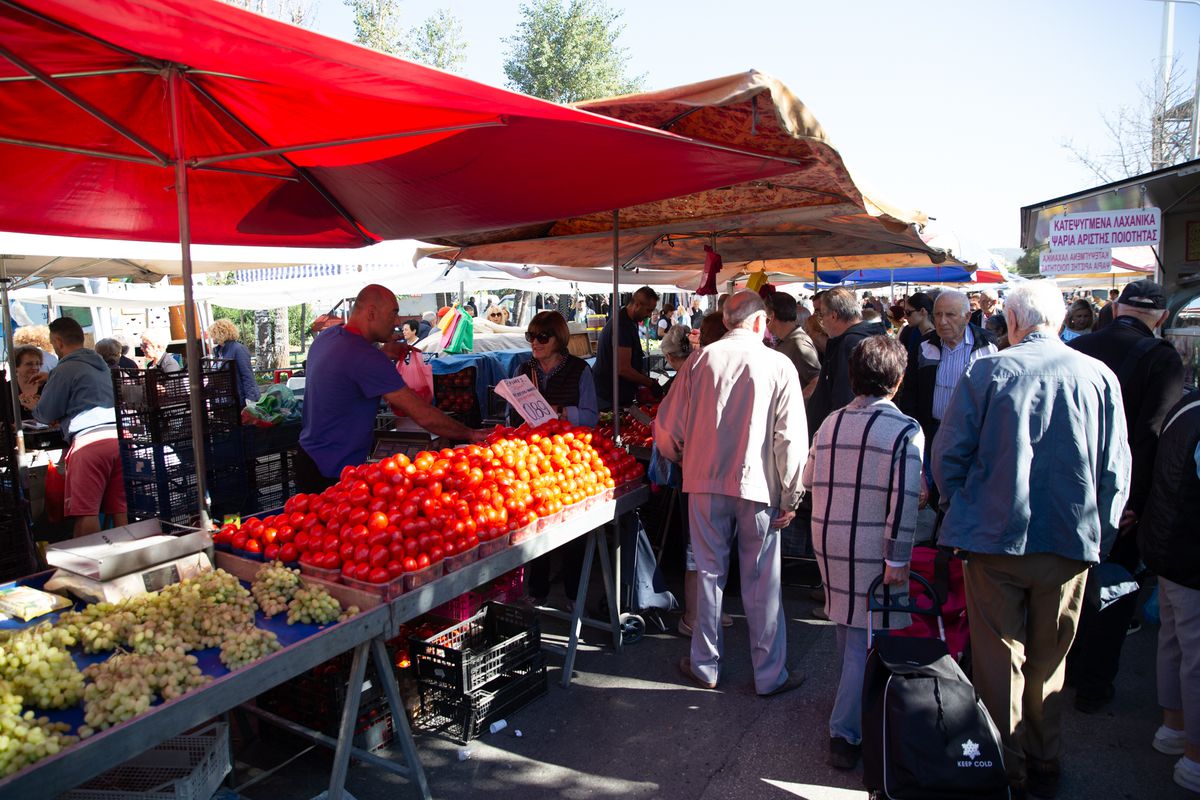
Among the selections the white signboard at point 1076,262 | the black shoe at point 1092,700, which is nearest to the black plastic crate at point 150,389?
the black shoe at point 1092,700

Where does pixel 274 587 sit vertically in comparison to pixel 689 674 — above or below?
above

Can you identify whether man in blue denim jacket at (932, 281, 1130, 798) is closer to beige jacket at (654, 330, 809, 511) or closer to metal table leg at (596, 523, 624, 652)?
beige jacket at (654, 330, 809, 511)

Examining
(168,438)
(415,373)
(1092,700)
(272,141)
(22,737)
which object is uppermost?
(272,141)

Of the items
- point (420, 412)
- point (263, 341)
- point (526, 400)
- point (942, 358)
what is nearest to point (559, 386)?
point (526, 400)

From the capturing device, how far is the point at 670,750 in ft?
11.9

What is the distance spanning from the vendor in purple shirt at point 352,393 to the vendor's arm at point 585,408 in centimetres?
94

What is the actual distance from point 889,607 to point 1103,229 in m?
5.06

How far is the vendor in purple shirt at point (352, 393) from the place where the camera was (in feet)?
13.5

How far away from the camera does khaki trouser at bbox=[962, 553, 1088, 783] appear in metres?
3.04

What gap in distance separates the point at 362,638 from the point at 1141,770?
11.4 feet

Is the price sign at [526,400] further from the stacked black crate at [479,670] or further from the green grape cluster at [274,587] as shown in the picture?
the green grape cluster at [274,587]

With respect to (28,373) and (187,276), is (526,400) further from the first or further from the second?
(28,373)

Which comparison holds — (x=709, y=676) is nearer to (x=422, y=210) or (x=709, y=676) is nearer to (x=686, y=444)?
(x=686, y=444)

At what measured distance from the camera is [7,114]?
10.9 feet
